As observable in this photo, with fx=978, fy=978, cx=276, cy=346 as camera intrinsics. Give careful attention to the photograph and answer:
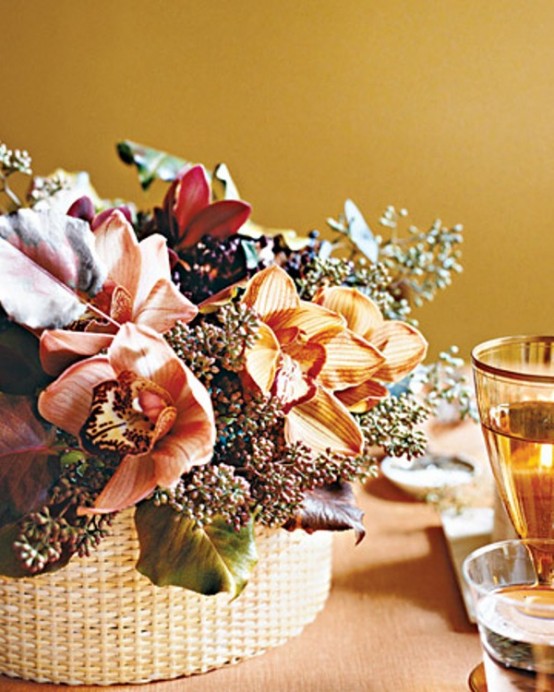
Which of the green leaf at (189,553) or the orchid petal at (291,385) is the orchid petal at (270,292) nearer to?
the orchid petal at (291,385)

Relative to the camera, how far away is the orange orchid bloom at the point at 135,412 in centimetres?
52

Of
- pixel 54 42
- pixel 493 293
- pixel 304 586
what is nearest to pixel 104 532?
pixel 304 586

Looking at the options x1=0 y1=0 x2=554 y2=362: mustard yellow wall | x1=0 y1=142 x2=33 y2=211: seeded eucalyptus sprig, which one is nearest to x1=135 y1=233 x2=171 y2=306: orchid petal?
x1=0 y1=142 x2=33 y2=211: seeded eucalyptus sprig

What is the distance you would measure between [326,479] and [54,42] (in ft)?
8.17

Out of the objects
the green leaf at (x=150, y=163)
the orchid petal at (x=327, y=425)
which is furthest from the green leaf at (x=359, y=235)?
the orchid petal at (x=327, y=425)

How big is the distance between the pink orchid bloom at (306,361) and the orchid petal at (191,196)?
5.5 inches

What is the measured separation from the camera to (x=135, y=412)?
54cm

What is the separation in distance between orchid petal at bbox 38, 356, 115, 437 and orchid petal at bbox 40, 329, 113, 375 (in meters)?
0.02

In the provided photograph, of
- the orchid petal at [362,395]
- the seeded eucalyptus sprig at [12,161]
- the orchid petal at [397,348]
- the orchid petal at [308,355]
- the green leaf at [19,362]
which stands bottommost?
the orchid petal at [362,395]

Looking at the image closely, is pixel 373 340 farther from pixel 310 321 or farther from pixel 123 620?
pixel 123 620

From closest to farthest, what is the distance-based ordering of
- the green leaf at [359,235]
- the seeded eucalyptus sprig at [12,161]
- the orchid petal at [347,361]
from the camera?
the orchid petal at [347,361] → the seeded eucalyptus sprig at [12,161] → the green leaf at [359,235]

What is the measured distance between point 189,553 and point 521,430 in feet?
0.70

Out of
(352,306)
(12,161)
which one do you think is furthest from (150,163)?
(352,306)

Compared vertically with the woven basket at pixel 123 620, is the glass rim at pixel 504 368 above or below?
above
